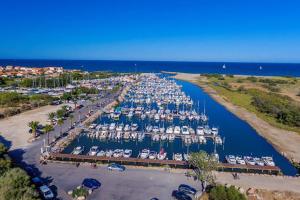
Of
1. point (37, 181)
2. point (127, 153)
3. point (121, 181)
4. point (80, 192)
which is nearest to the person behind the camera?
point (80, 192)

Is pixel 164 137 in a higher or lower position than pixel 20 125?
lower

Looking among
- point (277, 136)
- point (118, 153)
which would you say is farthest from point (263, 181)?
point (277, 136)

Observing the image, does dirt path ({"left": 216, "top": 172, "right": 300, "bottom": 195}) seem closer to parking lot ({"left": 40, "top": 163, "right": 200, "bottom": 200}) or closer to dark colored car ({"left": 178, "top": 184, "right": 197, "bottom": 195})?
parking lot ({"left": 40, "top": 163, "right": 200, "bottom": 200})

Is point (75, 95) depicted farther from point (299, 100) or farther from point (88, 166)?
point (299, 100)

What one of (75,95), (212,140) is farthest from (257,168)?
(75,95)

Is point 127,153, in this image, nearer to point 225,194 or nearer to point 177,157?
point 177,157
